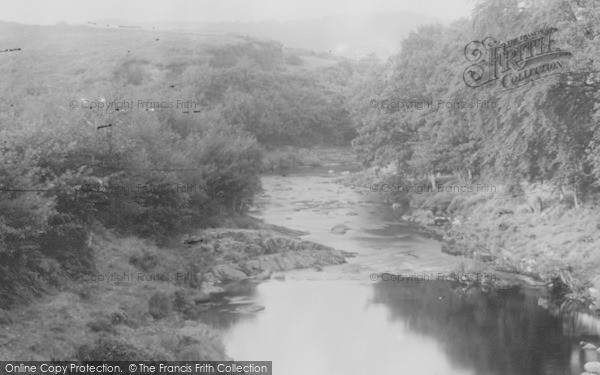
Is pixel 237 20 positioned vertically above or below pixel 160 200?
above

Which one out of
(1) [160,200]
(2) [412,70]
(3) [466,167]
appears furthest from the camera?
(2) [412,70]

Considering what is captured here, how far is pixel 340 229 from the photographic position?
4638cm

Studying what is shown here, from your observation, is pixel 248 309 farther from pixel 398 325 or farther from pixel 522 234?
pixel 522 234

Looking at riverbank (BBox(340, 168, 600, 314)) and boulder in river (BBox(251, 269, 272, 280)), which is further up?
riverbank (BBox(340, 168, 600, 314))

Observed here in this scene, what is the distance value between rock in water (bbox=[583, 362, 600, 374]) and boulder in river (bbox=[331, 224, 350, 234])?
77.3 ft

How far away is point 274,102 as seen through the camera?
96375 millimetres

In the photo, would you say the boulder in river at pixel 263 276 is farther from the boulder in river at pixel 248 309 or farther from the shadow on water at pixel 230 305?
the boulder in river at pixel 248 309

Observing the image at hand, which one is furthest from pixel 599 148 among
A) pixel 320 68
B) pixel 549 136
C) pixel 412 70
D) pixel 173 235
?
pixel 320 68

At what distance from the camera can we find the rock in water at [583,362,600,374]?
23312 mm

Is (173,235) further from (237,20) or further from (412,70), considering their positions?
(237,20)

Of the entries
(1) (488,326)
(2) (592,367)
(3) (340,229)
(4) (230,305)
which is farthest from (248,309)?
(3) (340,229)

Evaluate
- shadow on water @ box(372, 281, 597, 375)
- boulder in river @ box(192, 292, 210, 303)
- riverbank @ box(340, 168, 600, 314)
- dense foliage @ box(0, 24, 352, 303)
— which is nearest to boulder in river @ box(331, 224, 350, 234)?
riverbank @ box(340, 168, 600, 314)

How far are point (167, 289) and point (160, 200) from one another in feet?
25.2

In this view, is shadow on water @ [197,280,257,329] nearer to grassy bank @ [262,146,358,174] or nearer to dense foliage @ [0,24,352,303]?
dense foliage @ [0,24,352,303]
